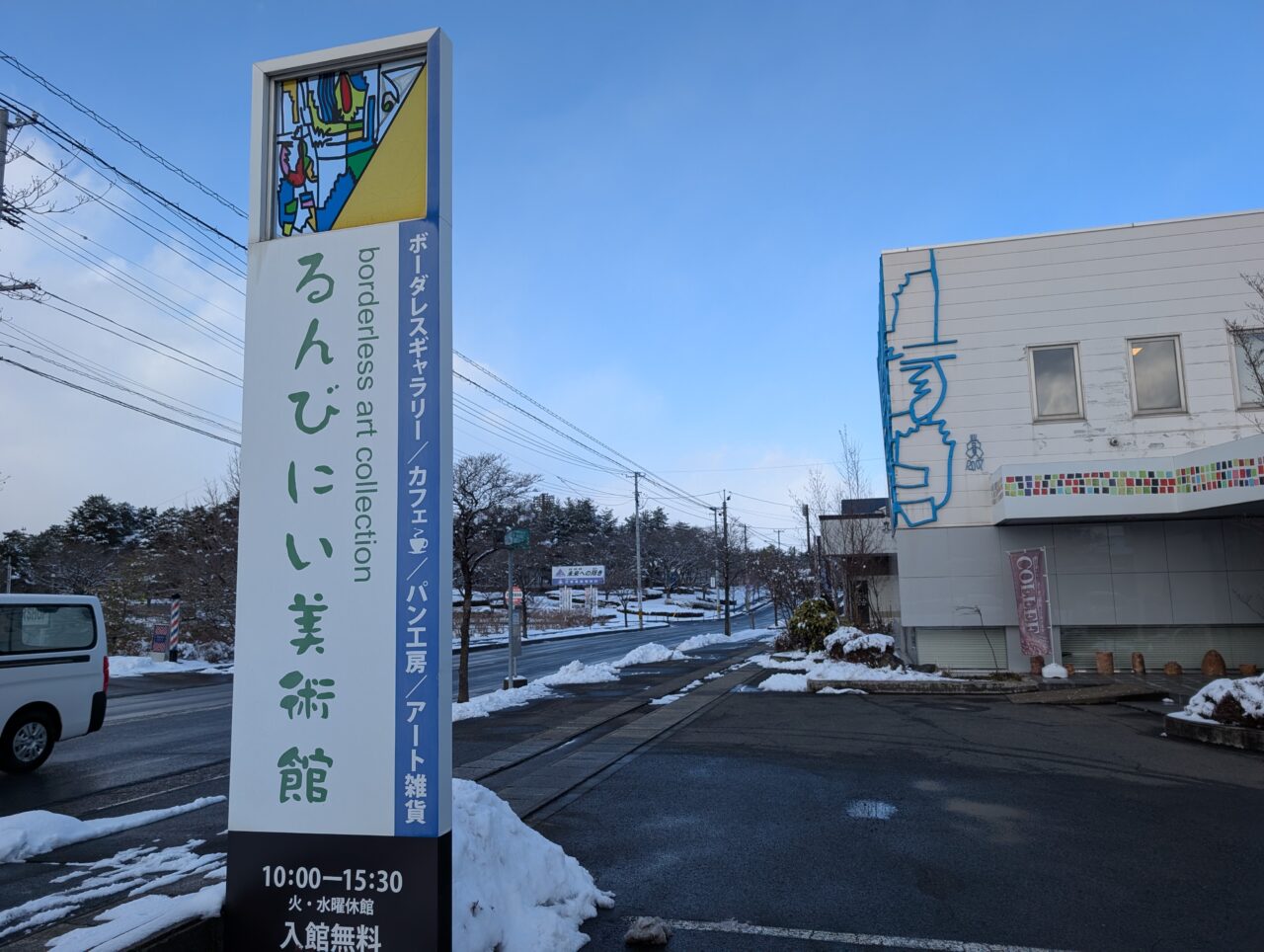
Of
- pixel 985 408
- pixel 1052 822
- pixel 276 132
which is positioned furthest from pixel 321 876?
pixel 985 408

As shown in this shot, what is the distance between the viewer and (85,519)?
6203cm

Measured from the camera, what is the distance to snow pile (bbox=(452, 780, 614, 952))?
160 inches

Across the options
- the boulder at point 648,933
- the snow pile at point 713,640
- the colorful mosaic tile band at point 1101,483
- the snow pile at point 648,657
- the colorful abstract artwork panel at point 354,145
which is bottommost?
the snow pile at point 713,640

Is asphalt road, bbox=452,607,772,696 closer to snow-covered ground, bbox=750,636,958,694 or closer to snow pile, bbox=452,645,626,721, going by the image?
snow pile, bbox=452,645,626,721

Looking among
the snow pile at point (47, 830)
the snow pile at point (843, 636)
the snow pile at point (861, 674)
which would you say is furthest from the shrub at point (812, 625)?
the snow pile at point (47, 830)

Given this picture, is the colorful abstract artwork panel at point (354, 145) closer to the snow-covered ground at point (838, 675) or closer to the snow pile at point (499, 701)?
the snow pile at point (499, 701)

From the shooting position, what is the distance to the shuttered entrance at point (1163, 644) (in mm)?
16125

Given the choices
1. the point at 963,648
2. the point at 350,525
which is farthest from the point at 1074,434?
the point at 350,525

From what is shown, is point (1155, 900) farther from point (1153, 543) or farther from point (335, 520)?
point (1153, 543)

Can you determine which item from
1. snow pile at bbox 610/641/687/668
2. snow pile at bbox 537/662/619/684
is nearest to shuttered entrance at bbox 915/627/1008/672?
snow pile at bbox 537/662/619/684

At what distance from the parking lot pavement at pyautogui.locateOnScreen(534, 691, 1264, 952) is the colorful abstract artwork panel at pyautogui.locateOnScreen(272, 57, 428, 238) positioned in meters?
3.87

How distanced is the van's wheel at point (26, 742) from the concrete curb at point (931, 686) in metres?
11.4

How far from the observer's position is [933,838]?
20.0 ft

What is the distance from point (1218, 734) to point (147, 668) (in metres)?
25.7
